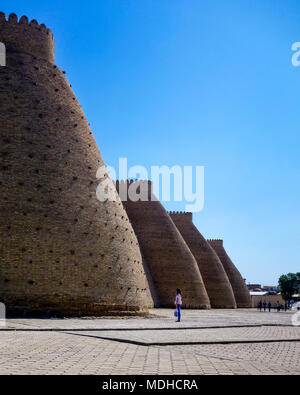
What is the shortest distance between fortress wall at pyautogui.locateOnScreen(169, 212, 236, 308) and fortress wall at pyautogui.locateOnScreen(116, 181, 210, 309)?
5502mm

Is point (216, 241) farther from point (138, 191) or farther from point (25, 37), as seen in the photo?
point (25, 37)

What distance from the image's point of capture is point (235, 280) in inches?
1967

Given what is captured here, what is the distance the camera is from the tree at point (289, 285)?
86.7 meters

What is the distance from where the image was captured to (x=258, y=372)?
6207 millimetres

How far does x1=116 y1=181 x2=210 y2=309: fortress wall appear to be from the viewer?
3542 cm

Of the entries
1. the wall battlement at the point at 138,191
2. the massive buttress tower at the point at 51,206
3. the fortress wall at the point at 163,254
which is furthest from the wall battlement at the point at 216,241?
Answer: the massive buttress tower at the point at 51,206

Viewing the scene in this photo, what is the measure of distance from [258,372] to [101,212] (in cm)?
1340

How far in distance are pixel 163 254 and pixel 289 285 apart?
184 ft

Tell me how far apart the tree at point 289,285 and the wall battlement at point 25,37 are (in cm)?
7291

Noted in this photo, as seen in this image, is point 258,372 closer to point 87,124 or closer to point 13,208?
point 13,208

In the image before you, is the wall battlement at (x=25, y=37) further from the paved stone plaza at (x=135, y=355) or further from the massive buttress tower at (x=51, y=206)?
the paved stone plaza at (x=135, y=355)

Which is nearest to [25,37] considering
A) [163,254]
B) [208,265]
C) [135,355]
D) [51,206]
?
[51,206]
